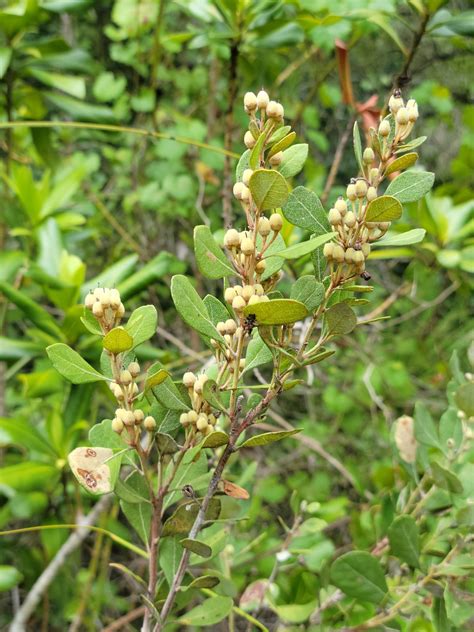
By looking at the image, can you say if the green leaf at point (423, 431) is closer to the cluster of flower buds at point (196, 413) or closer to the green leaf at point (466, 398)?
the green leaf at point (466, 398)

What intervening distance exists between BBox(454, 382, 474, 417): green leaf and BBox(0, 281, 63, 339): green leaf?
55 centimetres

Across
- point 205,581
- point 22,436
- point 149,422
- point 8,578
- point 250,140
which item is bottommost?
point 8,578

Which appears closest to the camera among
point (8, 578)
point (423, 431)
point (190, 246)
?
point (423, 431)

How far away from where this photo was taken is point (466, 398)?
733 mm

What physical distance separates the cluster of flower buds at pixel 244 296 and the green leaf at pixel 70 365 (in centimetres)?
Answer: 12

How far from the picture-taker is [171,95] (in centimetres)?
238

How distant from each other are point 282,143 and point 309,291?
10 centimetres

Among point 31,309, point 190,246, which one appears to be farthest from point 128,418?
point 190,246

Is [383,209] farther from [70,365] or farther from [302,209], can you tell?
[70,365]

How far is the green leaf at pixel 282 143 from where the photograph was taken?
46 centimetres

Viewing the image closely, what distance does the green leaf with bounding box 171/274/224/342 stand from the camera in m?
0.49

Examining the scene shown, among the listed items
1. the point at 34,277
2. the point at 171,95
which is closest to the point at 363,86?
the point at 171,95

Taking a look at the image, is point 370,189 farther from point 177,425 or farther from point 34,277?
point 34,277

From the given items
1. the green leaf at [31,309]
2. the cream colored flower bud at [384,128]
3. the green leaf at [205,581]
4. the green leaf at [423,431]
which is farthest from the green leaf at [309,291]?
the green leaf at [31,309]
